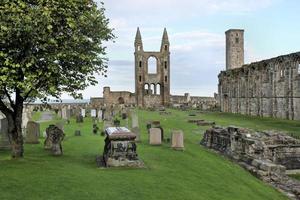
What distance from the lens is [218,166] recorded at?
728 inches

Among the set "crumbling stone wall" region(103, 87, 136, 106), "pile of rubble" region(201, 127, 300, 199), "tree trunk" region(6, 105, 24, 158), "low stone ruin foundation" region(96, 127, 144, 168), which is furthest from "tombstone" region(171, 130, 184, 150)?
"crumbling stone wall" region(103, 87, 136, 106)

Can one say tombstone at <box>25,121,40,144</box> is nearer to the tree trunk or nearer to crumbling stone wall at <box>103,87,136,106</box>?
the tree trunk

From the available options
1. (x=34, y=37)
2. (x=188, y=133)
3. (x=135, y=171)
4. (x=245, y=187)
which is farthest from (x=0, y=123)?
(x=188, y=133)

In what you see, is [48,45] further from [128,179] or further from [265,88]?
[265,88]

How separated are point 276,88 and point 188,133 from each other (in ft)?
75.3

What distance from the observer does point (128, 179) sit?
13.3 m

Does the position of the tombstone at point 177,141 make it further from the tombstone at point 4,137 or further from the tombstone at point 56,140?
the tombstone at point 4,137

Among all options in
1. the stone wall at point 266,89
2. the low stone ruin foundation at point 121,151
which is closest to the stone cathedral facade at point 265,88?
the stone wall at point 266,89

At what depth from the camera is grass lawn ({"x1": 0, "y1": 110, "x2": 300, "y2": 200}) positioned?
463 inches

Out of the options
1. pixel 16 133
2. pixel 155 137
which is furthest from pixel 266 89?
pixel 16 133

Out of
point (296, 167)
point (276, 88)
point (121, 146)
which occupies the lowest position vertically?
point (296, 167)

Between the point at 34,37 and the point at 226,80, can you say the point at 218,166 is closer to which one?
the point at 34,37

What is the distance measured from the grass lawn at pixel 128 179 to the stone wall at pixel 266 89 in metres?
28.7

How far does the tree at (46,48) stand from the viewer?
47.0ft
